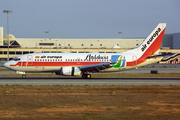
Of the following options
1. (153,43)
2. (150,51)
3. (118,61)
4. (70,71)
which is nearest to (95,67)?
(70,71)

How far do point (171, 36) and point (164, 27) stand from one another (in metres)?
97.8

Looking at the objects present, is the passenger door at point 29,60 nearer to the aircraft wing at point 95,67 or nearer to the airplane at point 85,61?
the airplane at point 85,61

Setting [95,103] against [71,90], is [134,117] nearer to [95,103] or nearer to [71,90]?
[95,103]

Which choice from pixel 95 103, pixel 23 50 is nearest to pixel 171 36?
pixel 23 50

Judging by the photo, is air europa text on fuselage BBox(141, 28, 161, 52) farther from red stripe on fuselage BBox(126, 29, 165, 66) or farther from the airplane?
red stripe on fuselage BBox(126, 29, 165, 66)

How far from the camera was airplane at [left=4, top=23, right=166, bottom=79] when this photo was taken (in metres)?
36.7

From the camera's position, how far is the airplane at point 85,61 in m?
36.7

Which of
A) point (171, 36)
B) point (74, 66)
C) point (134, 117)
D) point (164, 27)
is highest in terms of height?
point (171, 36)

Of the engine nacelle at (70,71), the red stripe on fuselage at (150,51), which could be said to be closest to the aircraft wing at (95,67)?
the engine nacelle at (70,71)

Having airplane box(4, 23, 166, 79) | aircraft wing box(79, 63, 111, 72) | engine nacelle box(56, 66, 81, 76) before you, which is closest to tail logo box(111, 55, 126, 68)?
airplane box(4, 23, 166, 79)

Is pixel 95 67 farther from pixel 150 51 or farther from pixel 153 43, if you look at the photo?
pixel 153 43

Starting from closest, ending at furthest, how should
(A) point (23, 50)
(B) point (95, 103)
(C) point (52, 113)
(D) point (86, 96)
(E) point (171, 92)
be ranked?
1. (C) point (52, 113)
2. (B) point (95, 103)
3. (D) point (86, 96)
4. (E) point (171, 92)
5. (A) point (23, 50)

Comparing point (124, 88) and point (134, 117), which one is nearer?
point (134, 117)

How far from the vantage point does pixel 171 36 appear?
132 m
